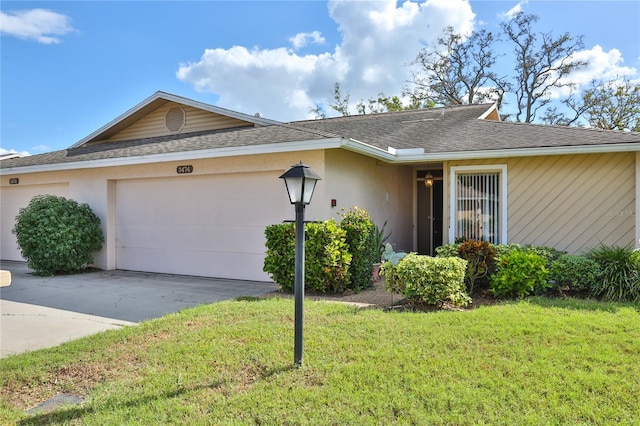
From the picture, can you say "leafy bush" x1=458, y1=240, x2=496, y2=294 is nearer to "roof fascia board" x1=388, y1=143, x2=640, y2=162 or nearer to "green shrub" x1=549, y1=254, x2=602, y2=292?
"green shrub" x1=549, y1=254, x2=602, y2=292

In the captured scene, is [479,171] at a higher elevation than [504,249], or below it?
higher

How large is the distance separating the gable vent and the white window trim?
7.46 m

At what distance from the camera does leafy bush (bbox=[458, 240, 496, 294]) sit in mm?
6637

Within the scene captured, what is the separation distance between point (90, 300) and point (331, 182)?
4679 millimetres

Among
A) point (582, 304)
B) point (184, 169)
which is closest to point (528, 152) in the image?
point (582, 304)

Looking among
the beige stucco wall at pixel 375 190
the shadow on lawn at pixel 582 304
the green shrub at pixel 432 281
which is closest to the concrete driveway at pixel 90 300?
the beige stucco wall at pixel 375 190

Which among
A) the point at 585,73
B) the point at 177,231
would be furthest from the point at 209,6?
the point at 585,73

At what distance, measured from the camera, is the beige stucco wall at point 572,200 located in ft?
25.1

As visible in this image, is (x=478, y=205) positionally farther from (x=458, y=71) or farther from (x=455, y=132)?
(x=458, y=71)

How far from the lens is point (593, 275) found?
6262 millimetres

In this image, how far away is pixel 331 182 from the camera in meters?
7.86

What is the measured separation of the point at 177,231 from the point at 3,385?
20.3 feet

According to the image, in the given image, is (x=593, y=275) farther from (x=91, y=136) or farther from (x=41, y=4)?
(x=91, y=136)

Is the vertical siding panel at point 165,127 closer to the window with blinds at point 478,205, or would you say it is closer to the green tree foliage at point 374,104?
the window with blinds at point 478,205
